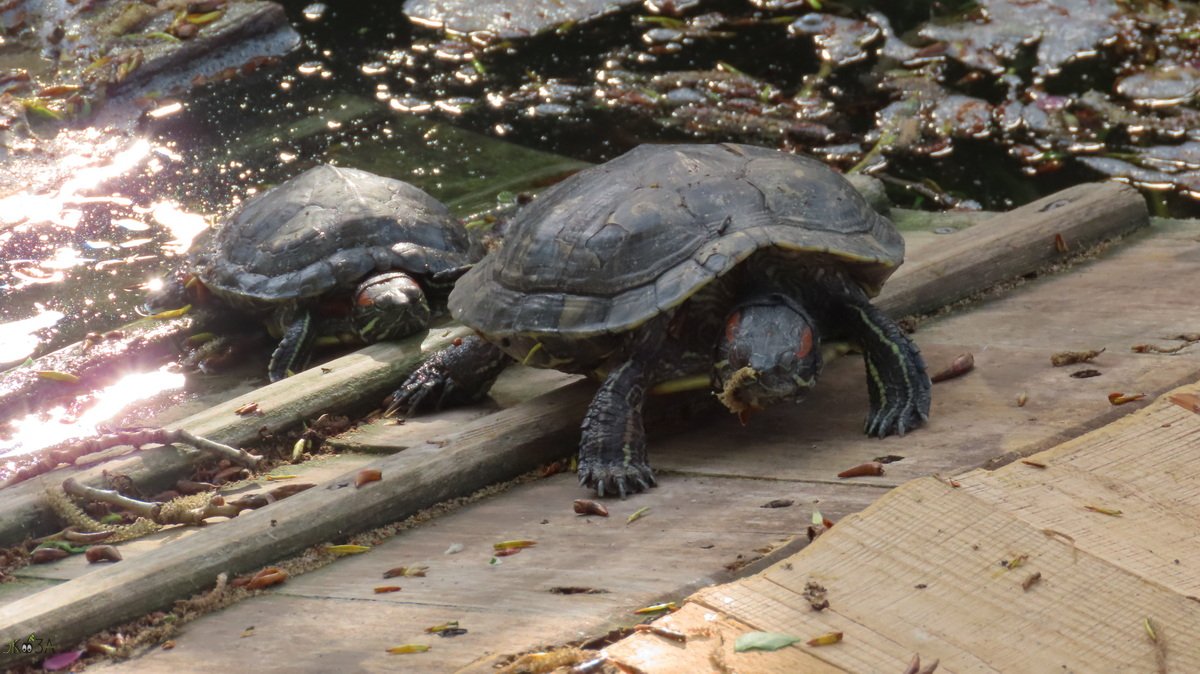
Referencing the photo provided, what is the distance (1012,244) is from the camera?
6.00m

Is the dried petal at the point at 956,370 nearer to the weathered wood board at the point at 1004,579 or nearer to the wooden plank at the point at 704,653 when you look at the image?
the weathered wood board at the point at 1004,579

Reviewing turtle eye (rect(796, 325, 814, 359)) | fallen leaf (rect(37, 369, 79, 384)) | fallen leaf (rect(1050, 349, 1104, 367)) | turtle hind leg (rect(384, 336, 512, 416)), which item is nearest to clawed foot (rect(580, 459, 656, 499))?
turtle eye (rect(796, 325, 814, 359))

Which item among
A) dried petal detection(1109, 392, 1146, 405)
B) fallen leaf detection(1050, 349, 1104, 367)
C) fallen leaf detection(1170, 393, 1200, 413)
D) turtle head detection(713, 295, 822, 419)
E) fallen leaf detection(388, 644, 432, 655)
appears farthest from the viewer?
fallen leaf detection(1050, 349, 1104, 367)

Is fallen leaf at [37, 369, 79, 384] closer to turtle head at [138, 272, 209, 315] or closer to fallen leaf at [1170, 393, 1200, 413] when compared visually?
turtle head at [138, 272, 209, 315]

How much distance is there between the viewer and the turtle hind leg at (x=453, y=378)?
5449 millimetres

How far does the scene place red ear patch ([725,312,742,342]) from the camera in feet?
14.7

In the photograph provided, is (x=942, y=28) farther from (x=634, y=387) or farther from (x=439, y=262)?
(x=634, y=387)

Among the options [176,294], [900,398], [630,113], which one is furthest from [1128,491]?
[630,113]

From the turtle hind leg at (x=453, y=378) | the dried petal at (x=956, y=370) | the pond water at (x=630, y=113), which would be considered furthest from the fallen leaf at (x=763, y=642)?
the pond water at (x=630, y=113)

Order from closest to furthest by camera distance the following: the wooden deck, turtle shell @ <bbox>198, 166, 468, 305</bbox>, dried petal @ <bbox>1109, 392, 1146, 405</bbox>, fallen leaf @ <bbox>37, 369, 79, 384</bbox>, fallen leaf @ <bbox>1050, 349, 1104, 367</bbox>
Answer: the wooden deck
dried petal @ <bbox>1109, 392, 1146, 405</bbox>
fallen leaf @ <bbox>1050, 349, 1104, 367</bbox>
fallen leaf @ <bbox>37, 369, 79, 384</bbox>
turtle shell @ <bbox>198, 166, 468, 305</bbox>

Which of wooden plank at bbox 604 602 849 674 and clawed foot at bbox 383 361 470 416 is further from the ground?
wooden plank at bbox 604 602 849 674

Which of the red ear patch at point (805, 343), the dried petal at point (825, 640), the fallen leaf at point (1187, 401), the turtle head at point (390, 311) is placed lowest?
the turtle head at point (390, 311)

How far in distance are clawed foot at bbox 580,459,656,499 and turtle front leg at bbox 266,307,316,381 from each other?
252 cm

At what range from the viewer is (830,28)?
37.7 ft
